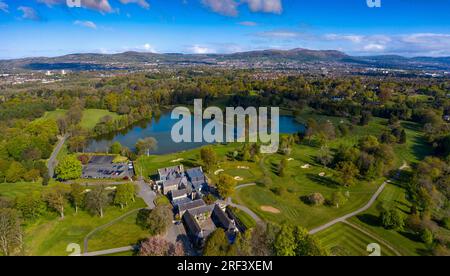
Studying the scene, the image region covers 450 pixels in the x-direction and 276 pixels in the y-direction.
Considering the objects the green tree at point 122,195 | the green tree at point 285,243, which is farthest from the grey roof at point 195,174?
the green tree at point 285,243

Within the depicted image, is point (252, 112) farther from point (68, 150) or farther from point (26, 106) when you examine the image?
point (26, 106)

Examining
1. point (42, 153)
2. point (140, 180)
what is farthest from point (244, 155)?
point (42, 153)

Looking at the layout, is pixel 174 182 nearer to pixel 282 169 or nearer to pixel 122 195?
pixel 122 195

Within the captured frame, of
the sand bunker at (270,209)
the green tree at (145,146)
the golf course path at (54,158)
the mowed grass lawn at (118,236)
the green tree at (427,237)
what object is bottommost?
the mowed grass lawn at (118,236)

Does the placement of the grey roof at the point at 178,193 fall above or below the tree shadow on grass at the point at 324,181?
above

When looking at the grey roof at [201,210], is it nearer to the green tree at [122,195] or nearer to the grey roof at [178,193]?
the grey roof at [178,193]

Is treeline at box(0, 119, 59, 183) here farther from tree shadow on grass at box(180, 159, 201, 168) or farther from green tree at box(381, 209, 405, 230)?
green tree at box(381, 209, 405, 230)
